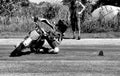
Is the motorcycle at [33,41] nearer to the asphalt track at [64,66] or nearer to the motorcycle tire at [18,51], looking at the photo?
the motorcycle tire at [18,51]

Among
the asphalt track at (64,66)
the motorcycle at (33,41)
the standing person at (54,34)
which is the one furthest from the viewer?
the standing person at (54,34)

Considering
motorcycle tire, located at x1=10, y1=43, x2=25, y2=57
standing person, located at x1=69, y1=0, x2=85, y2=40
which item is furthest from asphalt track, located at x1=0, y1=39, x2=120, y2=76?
standing person, located at x1=69, y1=0, x2=85, y2=40

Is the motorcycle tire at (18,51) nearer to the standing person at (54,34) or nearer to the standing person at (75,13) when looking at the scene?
the standing person at (54,34)

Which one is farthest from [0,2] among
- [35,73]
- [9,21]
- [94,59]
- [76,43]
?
[35,73]

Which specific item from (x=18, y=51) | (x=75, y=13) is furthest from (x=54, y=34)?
(x=75, y=13)

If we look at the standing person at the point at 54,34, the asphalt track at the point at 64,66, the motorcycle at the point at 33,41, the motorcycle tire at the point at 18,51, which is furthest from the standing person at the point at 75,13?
the motorcycle tire at the point at 18,51

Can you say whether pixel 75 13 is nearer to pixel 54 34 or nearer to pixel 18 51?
pixel 54 34

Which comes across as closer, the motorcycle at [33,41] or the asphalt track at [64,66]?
the asphalt track at [64,66]

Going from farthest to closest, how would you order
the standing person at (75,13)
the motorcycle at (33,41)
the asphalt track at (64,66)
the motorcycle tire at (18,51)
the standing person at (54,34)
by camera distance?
the standing person at (75,13), the standing person at (54,34), the motorcycle at (33,41), the motorcycle tire at (18,51), the asphalt track at (64,66)

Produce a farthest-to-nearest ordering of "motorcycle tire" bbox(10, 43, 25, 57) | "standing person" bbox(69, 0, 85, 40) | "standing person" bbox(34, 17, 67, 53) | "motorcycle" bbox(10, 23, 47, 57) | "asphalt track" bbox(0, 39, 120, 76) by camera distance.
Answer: "standing person" bbox(69, 0, 85, 40), "standing person" bbox(34, 17, 67, 53), "motorcycle" bbox(10, 23, 47, 57), "motorcycle tire" bbox(10, 43, 25, 57), "asphalt track" bbox(0, 39, 120, 76)

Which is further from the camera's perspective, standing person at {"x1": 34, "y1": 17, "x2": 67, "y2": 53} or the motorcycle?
standing person at {"x1": 34, "y1": 17, "x2": 67, "y2": 53}

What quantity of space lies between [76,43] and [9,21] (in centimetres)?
936

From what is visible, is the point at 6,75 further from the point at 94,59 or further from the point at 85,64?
the point at 94,59

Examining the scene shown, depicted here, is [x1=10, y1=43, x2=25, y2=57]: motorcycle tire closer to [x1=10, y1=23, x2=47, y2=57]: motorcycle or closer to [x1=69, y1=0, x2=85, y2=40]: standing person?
[x1=10, y1=23, x2=47, y2=57]: motorcycle
